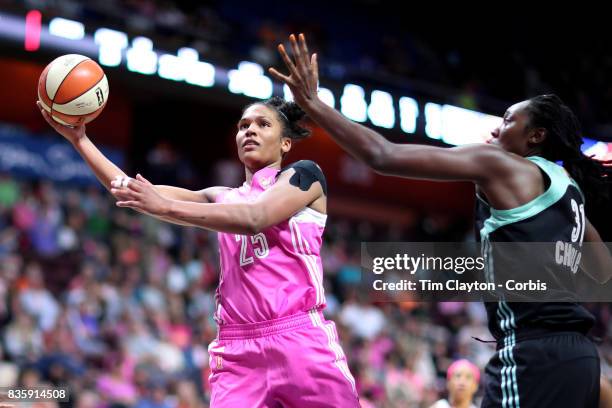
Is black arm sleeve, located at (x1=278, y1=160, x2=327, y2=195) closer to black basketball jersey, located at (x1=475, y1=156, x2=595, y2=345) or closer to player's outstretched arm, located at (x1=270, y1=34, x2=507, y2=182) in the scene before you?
player's outstretched arm, located at (x1=270, y1=34, x2=507, y2=182)

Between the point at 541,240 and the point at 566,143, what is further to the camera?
the point at 566,143

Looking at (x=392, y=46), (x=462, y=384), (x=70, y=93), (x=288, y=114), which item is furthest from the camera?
(x=392, y=46)

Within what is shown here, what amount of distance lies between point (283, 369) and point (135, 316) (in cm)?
637

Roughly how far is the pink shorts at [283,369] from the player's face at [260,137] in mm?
801

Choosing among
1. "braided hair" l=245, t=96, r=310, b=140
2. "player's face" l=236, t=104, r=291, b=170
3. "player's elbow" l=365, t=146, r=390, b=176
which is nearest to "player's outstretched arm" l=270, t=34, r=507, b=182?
"player's elbow" l=365, t=146, r=390, b=176

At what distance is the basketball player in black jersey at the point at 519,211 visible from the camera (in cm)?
316

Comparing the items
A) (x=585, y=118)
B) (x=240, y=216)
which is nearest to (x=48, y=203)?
(x=240, y=216)

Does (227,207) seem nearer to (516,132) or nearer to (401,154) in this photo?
(401,154)

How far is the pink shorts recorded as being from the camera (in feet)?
12.3

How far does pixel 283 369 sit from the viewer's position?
12.4 ft

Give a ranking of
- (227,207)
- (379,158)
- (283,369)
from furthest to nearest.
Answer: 1. (283,369)
2. (227,207)
3. (379,158)

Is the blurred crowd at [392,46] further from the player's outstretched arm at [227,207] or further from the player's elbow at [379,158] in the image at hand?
the player's elbow at [379,158]

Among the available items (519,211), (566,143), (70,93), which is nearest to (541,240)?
(519,211)

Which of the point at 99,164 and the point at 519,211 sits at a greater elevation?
the point at 99,164
